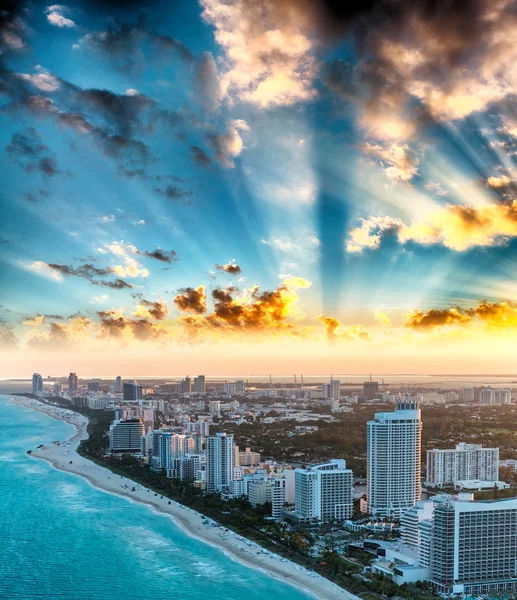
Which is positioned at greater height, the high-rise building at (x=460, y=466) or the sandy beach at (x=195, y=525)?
the high-rise building at (x=460, y=466)

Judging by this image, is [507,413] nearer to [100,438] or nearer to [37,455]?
[100,438]

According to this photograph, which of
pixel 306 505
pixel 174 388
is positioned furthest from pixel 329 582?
pixel 174 388

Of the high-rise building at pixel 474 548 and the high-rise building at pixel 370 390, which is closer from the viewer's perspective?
the high-rise building at pixel 474 548

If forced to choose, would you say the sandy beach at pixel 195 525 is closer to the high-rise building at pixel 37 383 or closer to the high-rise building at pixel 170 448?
the high-rise building at pixel 170 448

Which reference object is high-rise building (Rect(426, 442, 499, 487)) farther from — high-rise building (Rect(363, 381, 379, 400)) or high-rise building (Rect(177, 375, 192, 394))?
high-rise building (Rect(177, 375, 192, 394))

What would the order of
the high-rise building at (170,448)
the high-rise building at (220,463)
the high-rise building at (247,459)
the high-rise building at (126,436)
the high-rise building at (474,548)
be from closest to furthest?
the high-rise building at (474,548) → the high-rise building at (220,463) → the high-rise building at (247,459) → the high-rise building at (170,448) → the high-rise building at (126,436)

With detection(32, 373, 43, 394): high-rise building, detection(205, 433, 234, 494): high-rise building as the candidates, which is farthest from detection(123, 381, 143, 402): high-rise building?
detection(205, 433, 234, 494): high-rise building

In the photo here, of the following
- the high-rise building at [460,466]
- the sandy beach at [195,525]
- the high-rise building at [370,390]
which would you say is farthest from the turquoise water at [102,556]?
the high-rise building at [370,390]
